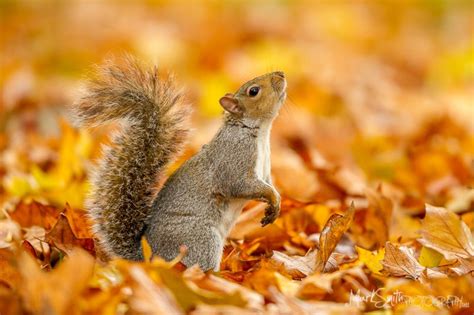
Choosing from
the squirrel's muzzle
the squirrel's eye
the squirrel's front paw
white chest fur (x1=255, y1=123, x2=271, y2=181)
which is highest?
the squirrel's muzzle

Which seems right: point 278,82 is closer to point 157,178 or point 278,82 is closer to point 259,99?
point 259,99

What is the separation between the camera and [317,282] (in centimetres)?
240

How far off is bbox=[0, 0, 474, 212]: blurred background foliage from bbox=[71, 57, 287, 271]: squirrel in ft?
0.56

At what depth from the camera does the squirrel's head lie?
3.31 meters

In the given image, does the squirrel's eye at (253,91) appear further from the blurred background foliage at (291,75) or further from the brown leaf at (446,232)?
the brown leaf at (446,232)

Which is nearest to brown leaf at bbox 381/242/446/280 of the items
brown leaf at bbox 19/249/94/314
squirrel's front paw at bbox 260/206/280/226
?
squirrel's front paw at bbox 260/206/280/226

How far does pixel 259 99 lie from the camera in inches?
131

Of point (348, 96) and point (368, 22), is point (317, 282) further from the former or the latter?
point (368, 22)

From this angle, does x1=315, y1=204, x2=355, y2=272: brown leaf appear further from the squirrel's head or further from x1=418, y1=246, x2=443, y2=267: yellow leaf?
the squirrel's head

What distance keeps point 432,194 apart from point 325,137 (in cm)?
159

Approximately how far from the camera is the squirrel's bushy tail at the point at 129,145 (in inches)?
117

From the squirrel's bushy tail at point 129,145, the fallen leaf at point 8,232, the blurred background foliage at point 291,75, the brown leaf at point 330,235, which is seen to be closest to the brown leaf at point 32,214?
the fallen leaf at point 8,232

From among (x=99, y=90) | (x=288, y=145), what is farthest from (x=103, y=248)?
(x=288, y=145)

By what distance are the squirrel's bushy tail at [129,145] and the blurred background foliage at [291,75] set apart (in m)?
0.15
